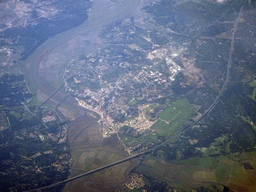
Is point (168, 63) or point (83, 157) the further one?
point (168, 63)

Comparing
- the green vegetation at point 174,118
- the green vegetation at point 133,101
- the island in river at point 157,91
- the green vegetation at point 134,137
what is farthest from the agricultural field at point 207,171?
the green vegetation at point 133,101

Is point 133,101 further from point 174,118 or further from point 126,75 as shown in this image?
point 174,118

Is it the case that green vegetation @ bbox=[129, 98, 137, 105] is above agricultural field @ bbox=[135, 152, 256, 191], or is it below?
above

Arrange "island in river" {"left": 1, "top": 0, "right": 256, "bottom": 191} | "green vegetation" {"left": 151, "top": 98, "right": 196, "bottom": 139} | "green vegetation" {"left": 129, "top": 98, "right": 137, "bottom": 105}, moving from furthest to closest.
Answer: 1. "green vegetation" {"left": 129, "top": 98, "right": 137, "bottom": 105}
2. "green vegetation" {"left": 151, "top": 98, "right": 196, "bottom": 139}
3. "island in river" {"left": 1, "top": 0, "right": 256, "bottom": 191}

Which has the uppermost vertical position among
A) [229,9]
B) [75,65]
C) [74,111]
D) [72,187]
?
[229,9]

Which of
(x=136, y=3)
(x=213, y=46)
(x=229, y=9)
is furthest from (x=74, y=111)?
(x=229, y=9)

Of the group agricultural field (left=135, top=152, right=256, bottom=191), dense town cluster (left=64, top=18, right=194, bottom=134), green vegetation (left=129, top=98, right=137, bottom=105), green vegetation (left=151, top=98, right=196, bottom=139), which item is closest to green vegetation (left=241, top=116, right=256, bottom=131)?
agricultural field (left=135, top=152, right=256, bottom=191)

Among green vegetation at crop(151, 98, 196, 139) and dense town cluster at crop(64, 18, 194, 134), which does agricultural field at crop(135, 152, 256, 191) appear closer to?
green vegetation at crop(151, 98, 196, 139)

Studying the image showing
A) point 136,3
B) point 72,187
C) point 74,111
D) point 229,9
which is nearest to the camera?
point 72,187

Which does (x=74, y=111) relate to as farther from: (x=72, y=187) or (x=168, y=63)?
(x=168, y=63)

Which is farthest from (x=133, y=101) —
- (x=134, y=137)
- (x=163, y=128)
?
(x=163, y=128)

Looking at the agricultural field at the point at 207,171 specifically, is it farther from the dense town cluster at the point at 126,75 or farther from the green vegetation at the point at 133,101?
the green vegetation at the point at 133,101
